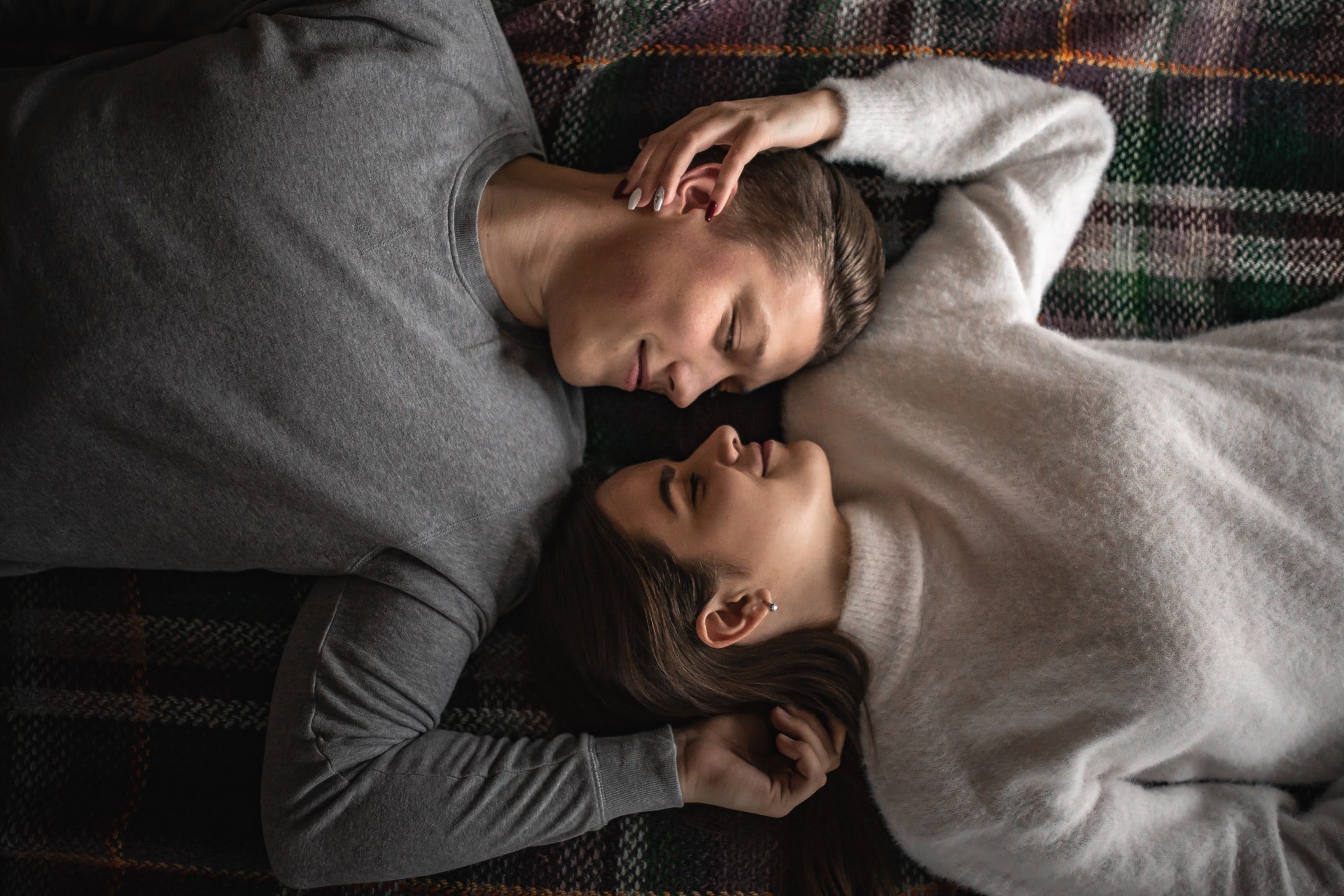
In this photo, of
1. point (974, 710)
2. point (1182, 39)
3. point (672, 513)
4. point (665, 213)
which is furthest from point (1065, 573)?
point (1182, 39)

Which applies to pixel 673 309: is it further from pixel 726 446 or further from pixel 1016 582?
pixel 1016 582

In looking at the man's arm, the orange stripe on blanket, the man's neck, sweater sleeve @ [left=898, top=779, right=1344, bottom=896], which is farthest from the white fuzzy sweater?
the man's arm

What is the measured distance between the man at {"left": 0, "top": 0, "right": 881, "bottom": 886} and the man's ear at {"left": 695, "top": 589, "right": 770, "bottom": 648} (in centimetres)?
20

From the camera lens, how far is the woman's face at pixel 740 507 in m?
1.41

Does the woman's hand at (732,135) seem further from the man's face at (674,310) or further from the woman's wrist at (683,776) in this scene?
the woman's wrist at (683,776)

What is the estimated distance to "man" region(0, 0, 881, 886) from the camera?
4.28 ft

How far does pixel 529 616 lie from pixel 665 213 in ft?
2.55

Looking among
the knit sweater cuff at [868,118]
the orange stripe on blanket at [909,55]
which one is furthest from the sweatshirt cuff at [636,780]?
the orange stripe on blanket at [909,55]

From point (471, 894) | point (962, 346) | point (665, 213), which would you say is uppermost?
point (665, 213)

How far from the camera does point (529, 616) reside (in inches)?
62.5

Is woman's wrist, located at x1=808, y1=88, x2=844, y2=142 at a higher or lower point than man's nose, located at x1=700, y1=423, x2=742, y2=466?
higher

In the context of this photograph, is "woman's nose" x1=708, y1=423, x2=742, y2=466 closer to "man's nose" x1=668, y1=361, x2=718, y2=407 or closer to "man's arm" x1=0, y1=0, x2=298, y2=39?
"man's nose" x1=668, y1=361, x2=718, y2=407

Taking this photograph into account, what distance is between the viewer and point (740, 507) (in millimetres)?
1407

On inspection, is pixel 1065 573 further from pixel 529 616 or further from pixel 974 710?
pixel 529 616
